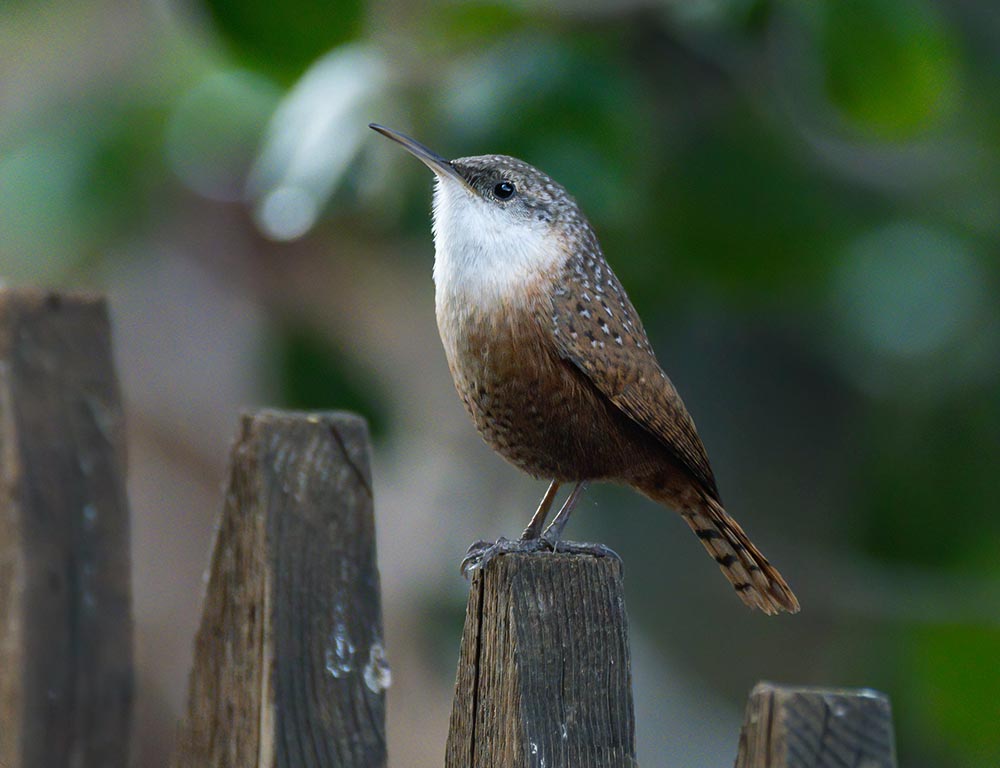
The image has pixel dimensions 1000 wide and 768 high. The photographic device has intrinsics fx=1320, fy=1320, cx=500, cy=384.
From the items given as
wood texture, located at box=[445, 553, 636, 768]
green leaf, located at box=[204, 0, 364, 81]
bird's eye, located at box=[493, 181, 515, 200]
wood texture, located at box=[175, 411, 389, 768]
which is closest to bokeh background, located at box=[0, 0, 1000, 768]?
green leaf, located at box=[204, 0, 364, 81]

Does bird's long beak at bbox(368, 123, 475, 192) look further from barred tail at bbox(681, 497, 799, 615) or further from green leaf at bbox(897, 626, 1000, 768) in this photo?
green leaf at bbox(897, 626, 1000, 768)

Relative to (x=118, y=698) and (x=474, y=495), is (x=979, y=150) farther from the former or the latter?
(x=118, y=698)

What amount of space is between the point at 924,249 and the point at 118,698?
3120 millimetres

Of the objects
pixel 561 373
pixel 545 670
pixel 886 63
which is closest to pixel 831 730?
pixel 545 670

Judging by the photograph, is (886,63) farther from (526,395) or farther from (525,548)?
(525,548)

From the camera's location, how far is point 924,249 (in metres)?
4.29

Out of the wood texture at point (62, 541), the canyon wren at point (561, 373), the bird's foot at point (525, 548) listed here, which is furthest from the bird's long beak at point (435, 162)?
the wood texture at point (62, 541)

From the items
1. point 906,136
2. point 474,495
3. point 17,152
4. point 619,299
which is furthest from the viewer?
point 474,495

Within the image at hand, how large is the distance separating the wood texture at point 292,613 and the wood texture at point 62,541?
159 millimetres

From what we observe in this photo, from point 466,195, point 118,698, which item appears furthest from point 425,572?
point 118,698

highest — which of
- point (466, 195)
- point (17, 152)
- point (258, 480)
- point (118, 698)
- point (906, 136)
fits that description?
point (17, 152)

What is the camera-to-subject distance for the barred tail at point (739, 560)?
106 inches

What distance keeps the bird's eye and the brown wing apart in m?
0.29

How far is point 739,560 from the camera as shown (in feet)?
9.23
